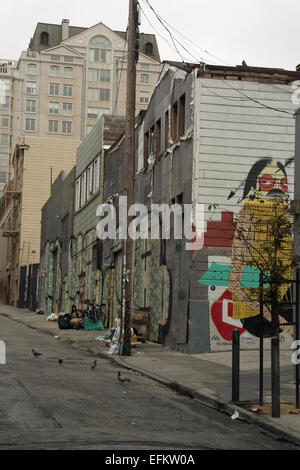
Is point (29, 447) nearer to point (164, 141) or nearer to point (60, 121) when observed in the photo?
point (164, 141)

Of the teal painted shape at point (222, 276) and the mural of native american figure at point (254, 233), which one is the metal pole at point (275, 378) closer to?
the mural of native american figure at point (254, 233)

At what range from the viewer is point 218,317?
19641mm

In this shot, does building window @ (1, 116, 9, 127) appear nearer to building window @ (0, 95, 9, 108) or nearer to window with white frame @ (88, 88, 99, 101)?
building window @ (0, 95, 9, 108)

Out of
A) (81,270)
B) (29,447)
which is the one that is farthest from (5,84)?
(29,447)

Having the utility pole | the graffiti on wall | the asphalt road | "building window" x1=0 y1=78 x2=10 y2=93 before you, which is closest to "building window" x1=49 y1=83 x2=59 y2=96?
"building window" x1=0 y1=78 x2=10 y2=93

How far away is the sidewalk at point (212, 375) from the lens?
1033 centimetres

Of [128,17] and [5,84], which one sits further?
[5,84]

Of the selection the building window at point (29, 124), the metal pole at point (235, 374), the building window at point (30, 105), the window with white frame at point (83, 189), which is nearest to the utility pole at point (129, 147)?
the metal pole at point (235, 374)

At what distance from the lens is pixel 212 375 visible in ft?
49.2

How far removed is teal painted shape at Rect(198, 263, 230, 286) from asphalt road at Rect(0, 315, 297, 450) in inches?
208

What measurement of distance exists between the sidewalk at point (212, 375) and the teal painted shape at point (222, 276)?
1869 millimetres

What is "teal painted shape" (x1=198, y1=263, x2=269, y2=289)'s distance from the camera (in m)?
19.8

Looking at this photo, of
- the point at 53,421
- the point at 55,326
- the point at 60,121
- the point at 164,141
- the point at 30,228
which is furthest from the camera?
the point at 60,121

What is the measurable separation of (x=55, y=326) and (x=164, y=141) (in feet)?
39.4
